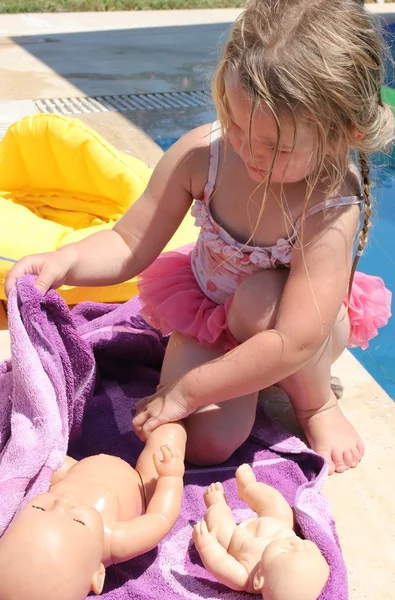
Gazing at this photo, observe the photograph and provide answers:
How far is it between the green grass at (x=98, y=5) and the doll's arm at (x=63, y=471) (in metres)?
7.37

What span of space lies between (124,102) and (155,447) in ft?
11.5

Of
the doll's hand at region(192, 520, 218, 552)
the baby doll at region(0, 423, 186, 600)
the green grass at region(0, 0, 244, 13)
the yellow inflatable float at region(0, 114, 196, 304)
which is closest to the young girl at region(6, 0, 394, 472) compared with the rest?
the baby doll at region(0, 423, 186, 600)

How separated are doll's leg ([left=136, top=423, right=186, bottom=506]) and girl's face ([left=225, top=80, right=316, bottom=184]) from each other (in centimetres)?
56

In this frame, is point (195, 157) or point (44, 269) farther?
point (195, 157)

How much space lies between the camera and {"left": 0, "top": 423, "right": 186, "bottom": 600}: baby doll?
1.17 meters

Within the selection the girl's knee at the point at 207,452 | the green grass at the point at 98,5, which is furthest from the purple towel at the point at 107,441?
the green grass at the point at 98,5

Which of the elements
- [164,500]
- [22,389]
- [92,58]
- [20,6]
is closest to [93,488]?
[164,500]

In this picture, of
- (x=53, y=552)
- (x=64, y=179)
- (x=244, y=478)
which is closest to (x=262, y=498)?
(x=244, y=478)

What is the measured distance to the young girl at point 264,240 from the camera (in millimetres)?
1375

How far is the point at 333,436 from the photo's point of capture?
1.84 meters

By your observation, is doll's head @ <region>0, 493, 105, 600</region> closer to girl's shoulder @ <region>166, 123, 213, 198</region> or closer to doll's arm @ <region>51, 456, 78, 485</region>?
doll's arm @ <region>51, 456, 78, 485</region>

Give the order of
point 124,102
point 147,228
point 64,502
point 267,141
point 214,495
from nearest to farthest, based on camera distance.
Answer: point 64,502 < point 267,141 < point 214,495 < point 147,228 < point 124,102

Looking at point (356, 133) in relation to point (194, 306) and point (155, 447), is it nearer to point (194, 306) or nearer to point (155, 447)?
point (194, 306)

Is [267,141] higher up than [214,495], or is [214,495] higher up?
[267,141]
